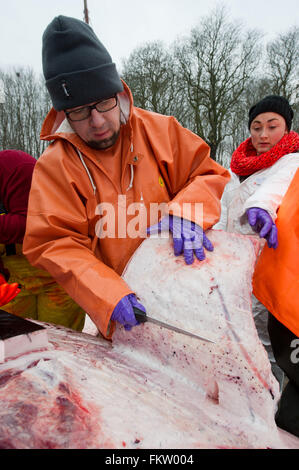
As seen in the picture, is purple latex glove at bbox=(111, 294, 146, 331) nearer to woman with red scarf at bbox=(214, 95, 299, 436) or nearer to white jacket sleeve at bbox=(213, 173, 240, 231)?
woman with red scarf at bbox=(214, 95, 299, 436)

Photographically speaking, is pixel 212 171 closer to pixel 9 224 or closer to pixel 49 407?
pixel 9 224

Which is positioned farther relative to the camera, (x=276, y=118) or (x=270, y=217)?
(x=276, y=118)

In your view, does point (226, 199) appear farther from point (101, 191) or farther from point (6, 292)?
point (6, 292)

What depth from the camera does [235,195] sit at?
257 cm

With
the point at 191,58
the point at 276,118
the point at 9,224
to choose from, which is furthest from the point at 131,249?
the point at 191,58

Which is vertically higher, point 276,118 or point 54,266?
point 276,118

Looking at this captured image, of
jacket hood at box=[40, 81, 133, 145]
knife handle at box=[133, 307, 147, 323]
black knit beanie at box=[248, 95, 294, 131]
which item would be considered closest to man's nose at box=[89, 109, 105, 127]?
jacket hood at box=[40, 81, 133, 145]

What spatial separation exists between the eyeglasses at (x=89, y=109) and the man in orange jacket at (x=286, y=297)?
1.10 meters

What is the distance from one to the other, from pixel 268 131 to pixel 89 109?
1689 mm

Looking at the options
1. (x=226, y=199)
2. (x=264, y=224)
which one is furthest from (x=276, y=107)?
(x=264, y=224)

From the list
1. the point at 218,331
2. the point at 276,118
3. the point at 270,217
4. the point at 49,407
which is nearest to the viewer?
the point at 49,407

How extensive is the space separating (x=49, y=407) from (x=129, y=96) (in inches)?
65.3

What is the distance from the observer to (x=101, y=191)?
1645mm

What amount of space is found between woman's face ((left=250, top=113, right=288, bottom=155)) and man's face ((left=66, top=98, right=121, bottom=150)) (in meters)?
1.46
